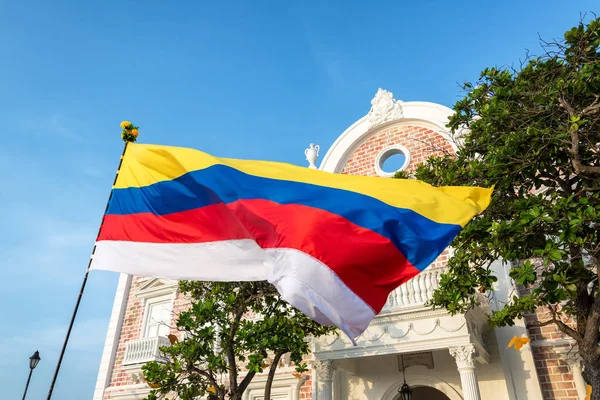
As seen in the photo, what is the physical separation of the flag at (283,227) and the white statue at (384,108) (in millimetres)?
8738

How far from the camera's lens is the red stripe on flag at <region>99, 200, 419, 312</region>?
13.2ft

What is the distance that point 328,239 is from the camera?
4145 millimetres

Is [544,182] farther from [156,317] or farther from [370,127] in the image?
[156,317]

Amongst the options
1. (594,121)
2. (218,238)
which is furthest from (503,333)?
(218,238)

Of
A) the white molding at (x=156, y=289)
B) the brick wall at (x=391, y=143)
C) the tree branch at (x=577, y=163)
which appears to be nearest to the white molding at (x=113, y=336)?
the white molding at (x=156, y=289)

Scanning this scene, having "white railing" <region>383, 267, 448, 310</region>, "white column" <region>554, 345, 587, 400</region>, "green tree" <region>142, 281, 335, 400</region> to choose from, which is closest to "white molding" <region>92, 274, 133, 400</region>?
"green tree" <region>142, 281, 335, 400</region>

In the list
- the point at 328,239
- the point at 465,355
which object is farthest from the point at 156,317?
the point at 328,239

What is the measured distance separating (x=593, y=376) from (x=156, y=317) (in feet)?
41.4

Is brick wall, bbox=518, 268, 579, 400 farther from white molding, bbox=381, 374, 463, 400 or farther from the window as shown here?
the window

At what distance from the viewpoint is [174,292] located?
14.7 metres

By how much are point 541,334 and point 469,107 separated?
5.02 metres

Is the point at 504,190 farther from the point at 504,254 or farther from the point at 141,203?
the point at 141,203

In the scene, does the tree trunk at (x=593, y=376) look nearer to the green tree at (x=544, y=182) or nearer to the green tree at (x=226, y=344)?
the green tree at (x=544, y=182)

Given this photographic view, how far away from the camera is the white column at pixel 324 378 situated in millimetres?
9461
